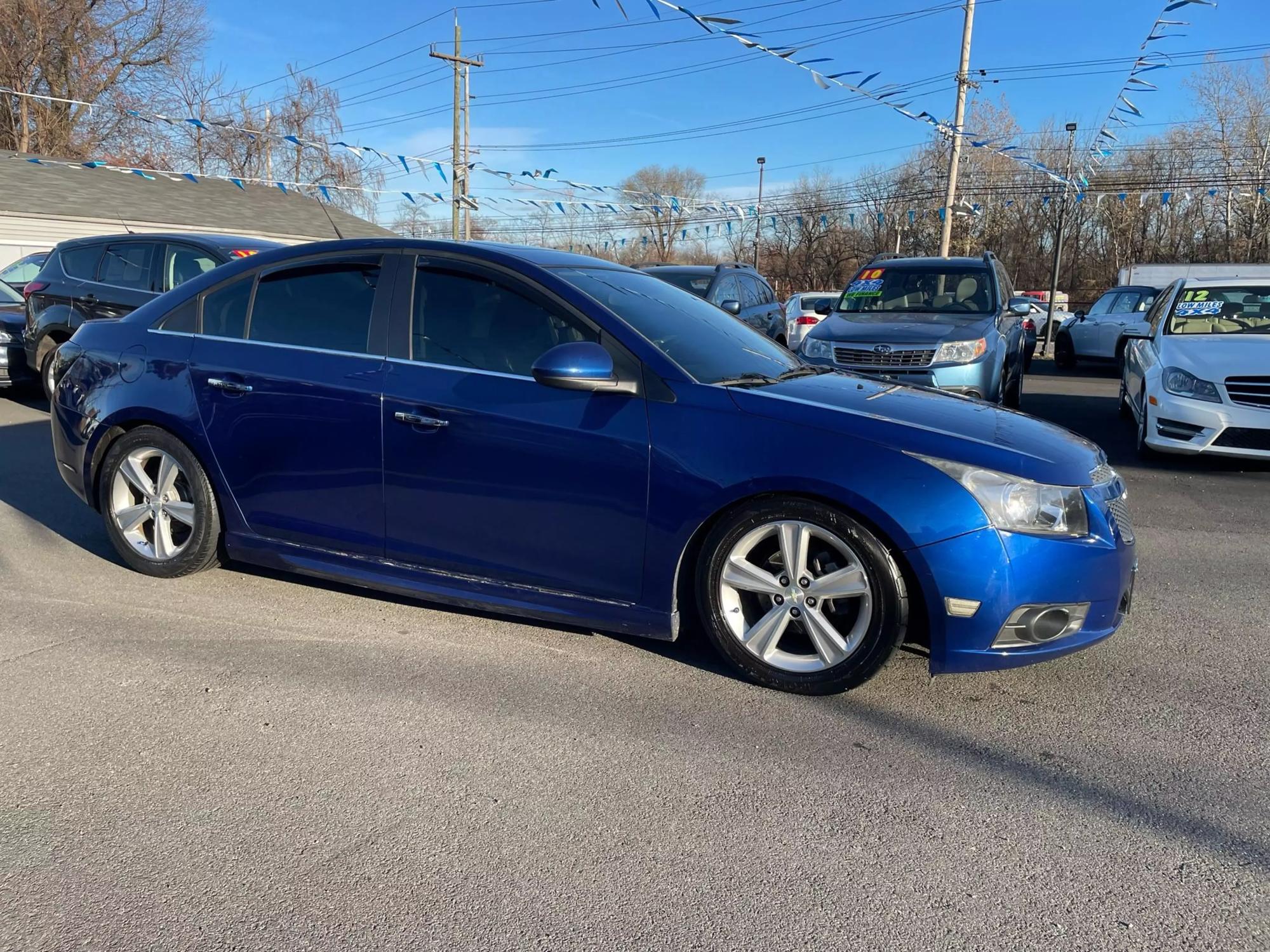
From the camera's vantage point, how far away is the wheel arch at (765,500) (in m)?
3.22

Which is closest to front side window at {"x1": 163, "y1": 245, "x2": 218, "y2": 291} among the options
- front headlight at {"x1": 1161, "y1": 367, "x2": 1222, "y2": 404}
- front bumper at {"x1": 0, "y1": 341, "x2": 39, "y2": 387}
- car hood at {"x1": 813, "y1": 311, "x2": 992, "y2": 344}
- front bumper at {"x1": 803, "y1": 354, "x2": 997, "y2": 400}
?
front bumper at {"x1": 0, "y1": 341, "x2": 39, "y2": 387}

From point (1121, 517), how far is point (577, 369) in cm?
211

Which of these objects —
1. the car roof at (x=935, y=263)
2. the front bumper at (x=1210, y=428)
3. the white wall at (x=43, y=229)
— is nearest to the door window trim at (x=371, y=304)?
the front bumper at (x=1210, y=428)

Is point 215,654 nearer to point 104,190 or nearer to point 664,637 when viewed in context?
point 664,637

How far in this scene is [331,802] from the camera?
8.87 feet

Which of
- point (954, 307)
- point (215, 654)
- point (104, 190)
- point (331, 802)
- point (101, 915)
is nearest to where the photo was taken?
point (101, 915)

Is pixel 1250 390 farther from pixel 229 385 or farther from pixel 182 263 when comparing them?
pixel 182 263

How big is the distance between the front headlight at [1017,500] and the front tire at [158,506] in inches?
129

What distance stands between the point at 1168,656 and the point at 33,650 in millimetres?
4638

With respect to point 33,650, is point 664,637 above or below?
above

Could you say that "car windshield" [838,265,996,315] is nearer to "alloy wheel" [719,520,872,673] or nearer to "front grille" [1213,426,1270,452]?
"front grille" [1213,426,1270,452]

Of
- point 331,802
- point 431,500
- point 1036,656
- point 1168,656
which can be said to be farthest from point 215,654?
point 1168,656

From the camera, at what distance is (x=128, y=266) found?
909cm

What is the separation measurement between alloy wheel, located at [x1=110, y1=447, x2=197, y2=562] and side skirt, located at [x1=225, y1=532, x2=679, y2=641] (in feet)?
1.09
